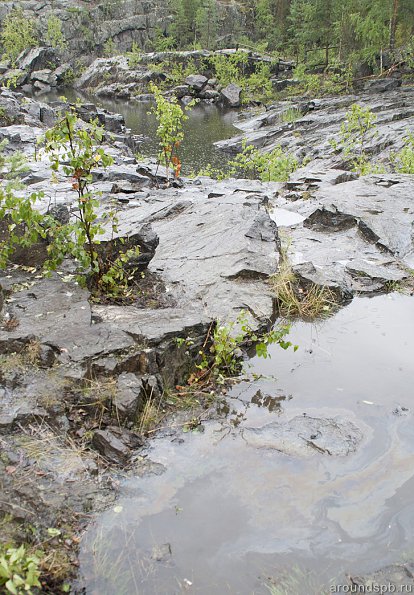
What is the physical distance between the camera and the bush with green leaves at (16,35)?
60250mm

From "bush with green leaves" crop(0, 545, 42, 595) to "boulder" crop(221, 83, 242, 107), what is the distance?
137 ft

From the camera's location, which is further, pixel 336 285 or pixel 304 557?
pixel 336 285

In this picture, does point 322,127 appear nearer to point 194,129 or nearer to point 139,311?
point 194,129

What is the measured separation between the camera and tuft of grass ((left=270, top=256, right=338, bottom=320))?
6786 mm

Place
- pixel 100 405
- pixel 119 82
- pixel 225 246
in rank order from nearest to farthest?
pixel 100 405
pixel 225 246
pixel 119 82

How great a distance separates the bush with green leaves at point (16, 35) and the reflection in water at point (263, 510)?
209 ft

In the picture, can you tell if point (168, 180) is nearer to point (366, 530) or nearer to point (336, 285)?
point (336, 285)

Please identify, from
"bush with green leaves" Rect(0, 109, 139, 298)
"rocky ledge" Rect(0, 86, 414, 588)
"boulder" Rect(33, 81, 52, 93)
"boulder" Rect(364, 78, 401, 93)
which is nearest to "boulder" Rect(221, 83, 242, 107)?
"boulder" Rect(364, 78, 401, 93)

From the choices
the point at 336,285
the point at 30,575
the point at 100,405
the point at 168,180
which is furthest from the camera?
the point at 168,180

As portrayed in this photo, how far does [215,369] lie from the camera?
5.43 metres

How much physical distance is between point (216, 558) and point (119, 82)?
54699 millimetres

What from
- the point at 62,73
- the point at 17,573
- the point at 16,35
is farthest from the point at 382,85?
the point at 16,35

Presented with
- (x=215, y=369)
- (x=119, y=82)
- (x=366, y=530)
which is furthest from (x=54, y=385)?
(x=119, y=82)

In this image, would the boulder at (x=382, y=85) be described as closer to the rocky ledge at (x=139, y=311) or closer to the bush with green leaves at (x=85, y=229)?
the rocky ledge at (x=139, y=311)
